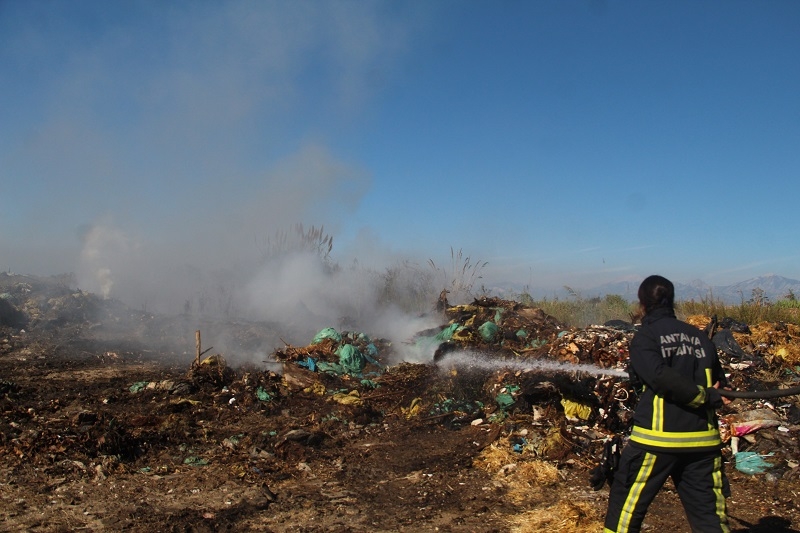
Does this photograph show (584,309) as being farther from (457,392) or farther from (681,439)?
(681,439)

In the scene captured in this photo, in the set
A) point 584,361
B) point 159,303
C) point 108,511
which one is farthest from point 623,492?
point 159,303

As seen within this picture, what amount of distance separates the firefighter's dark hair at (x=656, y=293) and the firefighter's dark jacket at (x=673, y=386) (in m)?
0.05

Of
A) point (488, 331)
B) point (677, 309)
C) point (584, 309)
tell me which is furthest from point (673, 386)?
point (584, 309)

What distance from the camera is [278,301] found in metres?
16.3

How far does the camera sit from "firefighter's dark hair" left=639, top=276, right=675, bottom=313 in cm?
301

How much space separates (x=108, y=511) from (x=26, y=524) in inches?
21.2

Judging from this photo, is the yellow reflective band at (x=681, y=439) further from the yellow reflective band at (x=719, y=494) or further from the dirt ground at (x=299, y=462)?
the dirt ground at (x=299, y=462)

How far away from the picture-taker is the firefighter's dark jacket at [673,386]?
9.09 feet

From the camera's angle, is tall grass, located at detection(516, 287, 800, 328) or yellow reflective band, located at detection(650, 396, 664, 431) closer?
yellow reflective band, located at detection(650, 396, 664, 431)

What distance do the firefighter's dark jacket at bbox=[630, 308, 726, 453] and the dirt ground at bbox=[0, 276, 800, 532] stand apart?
1.49m

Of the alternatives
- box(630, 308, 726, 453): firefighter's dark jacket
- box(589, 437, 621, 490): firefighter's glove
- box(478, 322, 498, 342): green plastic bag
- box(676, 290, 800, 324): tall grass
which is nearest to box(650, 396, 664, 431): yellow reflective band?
box(630, 308, 726, 453): firefighter's dark jacket

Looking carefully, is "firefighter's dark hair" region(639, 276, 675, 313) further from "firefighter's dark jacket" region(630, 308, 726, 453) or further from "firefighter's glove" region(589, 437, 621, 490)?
"firefighter's glove" region(589, 437, 621, 490)

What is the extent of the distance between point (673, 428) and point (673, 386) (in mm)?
255

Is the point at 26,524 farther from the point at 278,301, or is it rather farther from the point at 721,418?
the point at 278,301
